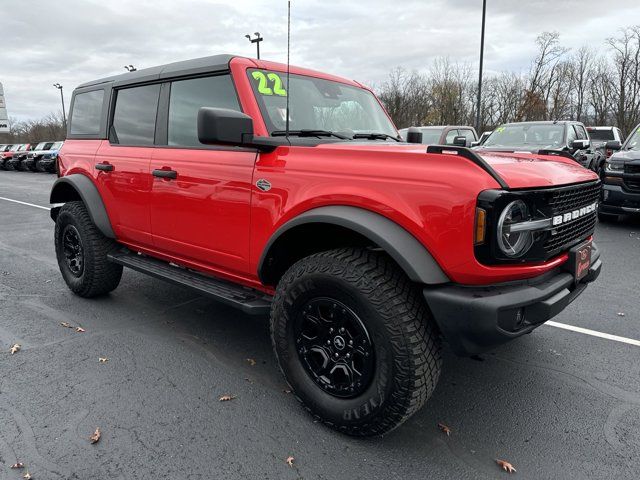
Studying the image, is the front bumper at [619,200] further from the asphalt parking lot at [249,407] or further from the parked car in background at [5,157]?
the parked car in background at [5,157]

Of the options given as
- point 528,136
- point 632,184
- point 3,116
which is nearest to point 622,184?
point 632,184

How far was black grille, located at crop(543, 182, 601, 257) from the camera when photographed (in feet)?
7.63

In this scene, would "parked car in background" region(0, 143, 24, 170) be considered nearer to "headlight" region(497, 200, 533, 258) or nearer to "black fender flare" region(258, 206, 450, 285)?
"black fender flare" region(258, 206, 450, 285)

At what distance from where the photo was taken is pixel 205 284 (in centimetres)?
321

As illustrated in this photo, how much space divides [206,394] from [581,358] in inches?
99.2

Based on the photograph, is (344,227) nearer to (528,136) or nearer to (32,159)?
(528,136)

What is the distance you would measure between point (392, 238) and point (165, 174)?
1.86 m

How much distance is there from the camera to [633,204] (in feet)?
25.5

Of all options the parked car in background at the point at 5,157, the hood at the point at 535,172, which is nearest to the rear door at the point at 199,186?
the hood at the point at 535,172

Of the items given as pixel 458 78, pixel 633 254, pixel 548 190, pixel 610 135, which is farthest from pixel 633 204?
pixel 458 78

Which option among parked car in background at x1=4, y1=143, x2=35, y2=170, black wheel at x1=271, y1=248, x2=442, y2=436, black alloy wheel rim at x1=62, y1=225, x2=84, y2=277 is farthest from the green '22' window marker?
parked car in background at x1=4, y1=143, x2=35, y2=170

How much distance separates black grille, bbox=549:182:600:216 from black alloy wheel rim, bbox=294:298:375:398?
111cm

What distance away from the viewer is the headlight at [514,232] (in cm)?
206

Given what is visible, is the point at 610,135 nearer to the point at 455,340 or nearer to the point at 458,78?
the point at 458,78
